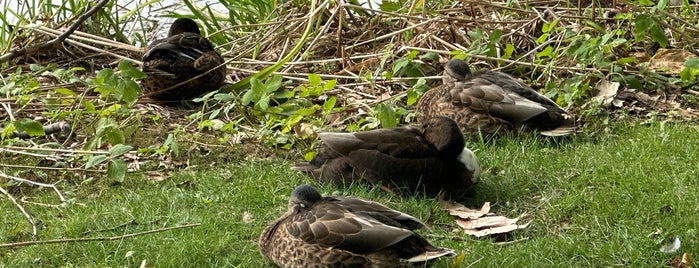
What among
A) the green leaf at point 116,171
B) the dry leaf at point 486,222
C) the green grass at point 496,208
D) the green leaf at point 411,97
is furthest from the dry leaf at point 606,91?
the green leaf at point 116,171

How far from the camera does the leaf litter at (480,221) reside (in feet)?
17.8

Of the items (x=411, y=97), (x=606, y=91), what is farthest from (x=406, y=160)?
(x=606, y=91)

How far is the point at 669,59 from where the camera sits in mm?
7855

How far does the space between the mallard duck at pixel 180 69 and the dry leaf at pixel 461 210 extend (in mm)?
2711

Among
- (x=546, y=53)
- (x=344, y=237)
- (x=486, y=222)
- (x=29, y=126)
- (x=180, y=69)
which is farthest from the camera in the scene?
(x=180, y=69)

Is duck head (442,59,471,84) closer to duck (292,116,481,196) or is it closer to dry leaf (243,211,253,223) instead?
duck (292,116,481,196)

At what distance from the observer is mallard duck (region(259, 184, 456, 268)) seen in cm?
477

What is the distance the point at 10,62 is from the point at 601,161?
5.09 metres

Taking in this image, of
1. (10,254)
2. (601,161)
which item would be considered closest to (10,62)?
(10,254)

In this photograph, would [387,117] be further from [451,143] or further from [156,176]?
[156,176]

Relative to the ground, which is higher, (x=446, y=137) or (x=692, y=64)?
(x=446, y=137)

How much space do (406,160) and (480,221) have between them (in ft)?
2.18

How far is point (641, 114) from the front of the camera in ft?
23.6

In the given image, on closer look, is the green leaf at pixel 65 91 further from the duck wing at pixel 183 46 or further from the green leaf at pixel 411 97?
the green leaf at pixel 411 97
